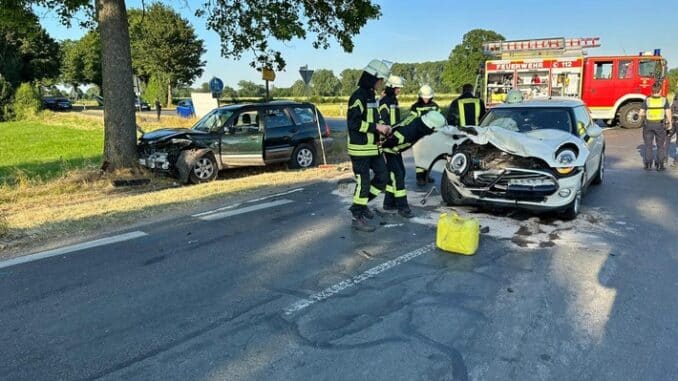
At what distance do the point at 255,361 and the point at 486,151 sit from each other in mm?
4532

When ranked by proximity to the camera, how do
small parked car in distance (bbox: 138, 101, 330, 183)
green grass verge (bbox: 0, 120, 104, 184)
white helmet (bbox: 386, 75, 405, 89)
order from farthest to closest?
green grass verge (bbox: 0, 120, 104, 184) → small parked car in distance (bbox: 138, 101, 330, 183) → white helmet (bbox: 386, 75, 405, 89)

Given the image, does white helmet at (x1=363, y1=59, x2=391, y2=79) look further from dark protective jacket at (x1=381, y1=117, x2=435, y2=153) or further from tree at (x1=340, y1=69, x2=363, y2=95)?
tree at (x1=340, y1=69, x2=363, y2=95)

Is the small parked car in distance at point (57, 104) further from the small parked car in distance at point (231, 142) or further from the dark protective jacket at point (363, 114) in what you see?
the dark protective jacket at point (363, 114)

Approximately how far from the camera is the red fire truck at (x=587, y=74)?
1842cm

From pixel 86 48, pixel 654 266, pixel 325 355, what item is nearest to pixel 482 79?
pixel 654 266

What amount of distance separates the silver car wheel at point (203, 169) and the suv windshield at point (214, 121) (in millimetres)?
777

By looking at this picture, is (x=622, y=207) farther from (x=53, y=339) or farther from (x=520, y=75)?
(x=520, y=75)

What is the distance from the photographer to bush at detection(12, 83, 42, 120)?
3947cm

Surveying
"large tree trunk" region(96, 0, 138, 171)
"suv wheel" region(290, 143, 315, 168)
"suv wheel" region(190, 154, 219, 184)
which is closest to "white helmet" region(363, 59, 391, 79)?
→ "suv wheel" region(190, 154, 219, 184)

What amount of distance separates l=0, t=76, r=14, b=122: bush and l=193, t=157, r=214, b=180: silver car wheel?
122 feet

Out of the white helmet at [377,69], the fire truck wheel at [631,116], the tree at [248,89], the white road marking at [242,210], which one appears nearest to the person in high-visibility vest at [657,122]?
the white helmet at [377,69]

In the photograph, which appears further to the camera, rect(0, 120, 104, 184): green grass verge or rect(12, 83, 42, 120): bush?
rect(12, 83, 42, 120): bush

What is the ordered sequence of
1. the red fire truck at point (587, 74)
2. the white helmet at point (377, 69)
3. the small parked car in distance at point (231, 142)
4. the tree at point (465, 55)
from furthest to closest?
the tree at point (465, 55)
the red fire truck at point (587, 74)
the small parked car in distance at point (231, 142)
the white helmet at point (377, 69)

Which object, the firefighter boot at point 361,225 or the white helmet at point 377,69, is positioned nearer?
the white helmet at point 377,69
